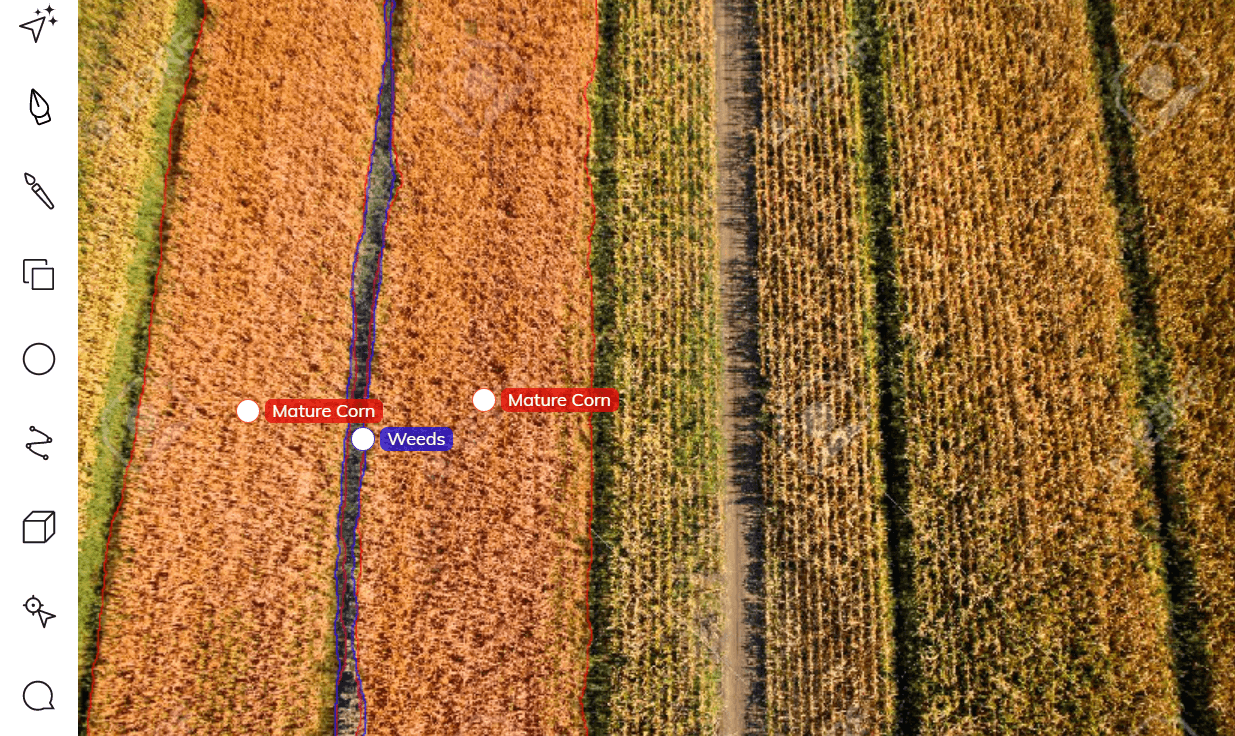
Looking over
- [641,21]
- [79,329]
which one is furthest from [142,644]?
[641,21]

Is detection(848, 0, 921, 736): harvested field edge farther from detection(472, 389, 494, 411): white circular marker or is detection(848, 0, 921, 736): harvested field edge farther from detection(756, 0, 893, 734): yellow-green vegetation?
detection(472, 389, 494, 411): white circular marker

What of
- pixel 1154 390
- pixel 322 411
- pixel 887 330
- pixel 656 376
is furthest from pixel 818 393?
pixel 322 411

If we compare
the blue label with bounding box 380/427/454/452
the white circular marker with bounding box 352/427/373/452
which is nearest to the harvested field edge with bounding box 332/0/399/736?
the white circular marker with bounding box 352/427/373/452

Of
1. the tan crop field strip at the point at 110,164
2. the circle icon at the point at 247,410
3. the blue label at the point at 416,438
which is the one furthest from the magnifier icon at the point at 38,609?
the blue label at the point at 416,438

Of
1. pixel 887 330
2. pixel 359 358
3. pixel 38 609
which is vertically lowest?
pixel 38 609

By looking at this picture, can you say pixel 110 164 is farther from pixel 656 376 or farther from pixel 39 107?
pixel 656 376

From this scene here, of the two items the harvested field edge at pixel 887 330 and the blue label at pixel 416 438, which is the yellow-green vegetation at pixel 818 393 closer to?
the harvested field edge at pixel 887 330
